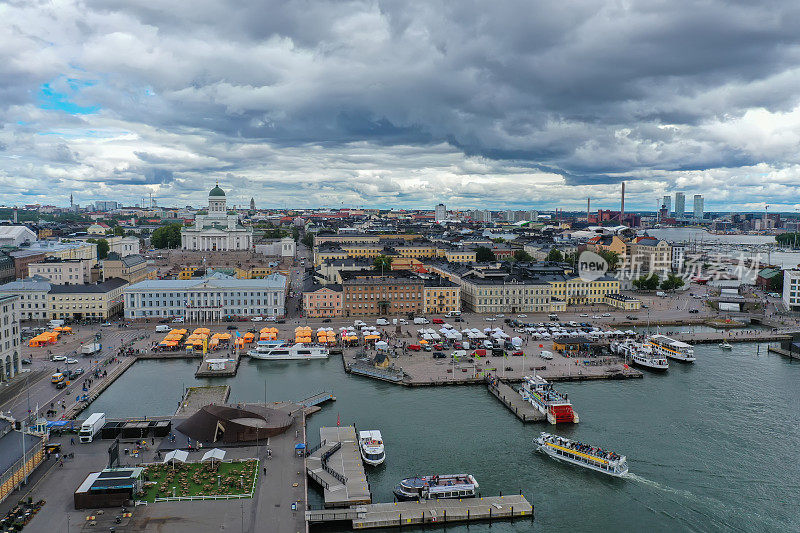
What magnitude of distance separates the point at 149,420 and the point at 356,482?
1088 centimetres

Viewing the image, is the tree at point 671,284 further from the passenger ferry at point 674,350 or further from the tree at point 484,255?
the passenger ferry at point 674,350

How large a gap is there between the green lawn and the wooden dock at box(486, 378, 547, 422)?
556 inches

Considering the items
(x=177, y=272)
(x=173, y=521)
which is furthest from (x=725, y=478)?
(x=177, y=272)

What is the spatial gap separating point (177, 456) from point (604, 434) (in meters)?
19.4

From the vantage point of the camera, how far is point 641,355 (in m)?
40.5

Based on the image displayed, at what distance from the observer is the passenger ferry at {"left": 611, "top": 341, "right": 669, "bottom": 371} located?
39406 mm

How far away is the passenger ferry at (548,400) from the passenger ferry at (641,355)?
10.1m

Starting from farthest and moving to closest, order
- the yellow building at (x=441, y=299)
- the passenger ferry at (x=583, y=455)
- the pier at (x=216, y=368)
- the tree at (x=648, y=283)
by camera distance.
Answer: the tree at (x=648, y=283), the yellow building at (x=441, y=299), the pier at (x=216, y=368), the passenger ferry at (x=583, y=455)

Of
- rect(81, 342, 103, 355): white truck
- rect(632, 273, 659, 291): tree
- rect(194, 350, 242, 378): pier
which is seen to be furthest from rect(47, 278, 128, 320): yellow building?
rect(632, 273, 659, 291): tree

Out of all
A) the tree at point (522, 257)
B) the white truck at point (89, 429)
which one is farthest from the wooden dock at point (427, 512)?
the tree at point (522, 257)

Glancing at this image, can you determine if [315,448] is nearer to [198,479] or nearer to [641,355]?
[198,479]

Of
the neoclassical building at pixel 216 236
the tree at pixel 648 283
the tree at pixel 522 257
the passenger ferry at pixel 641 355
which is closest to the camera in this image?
the passenger ferry at pixel 641 355

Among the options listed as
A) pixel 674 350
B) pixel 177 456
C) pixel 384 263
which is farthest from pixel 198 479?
pixel 384 263

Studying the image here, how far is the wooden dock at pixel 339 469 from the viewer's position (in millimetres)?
21219
